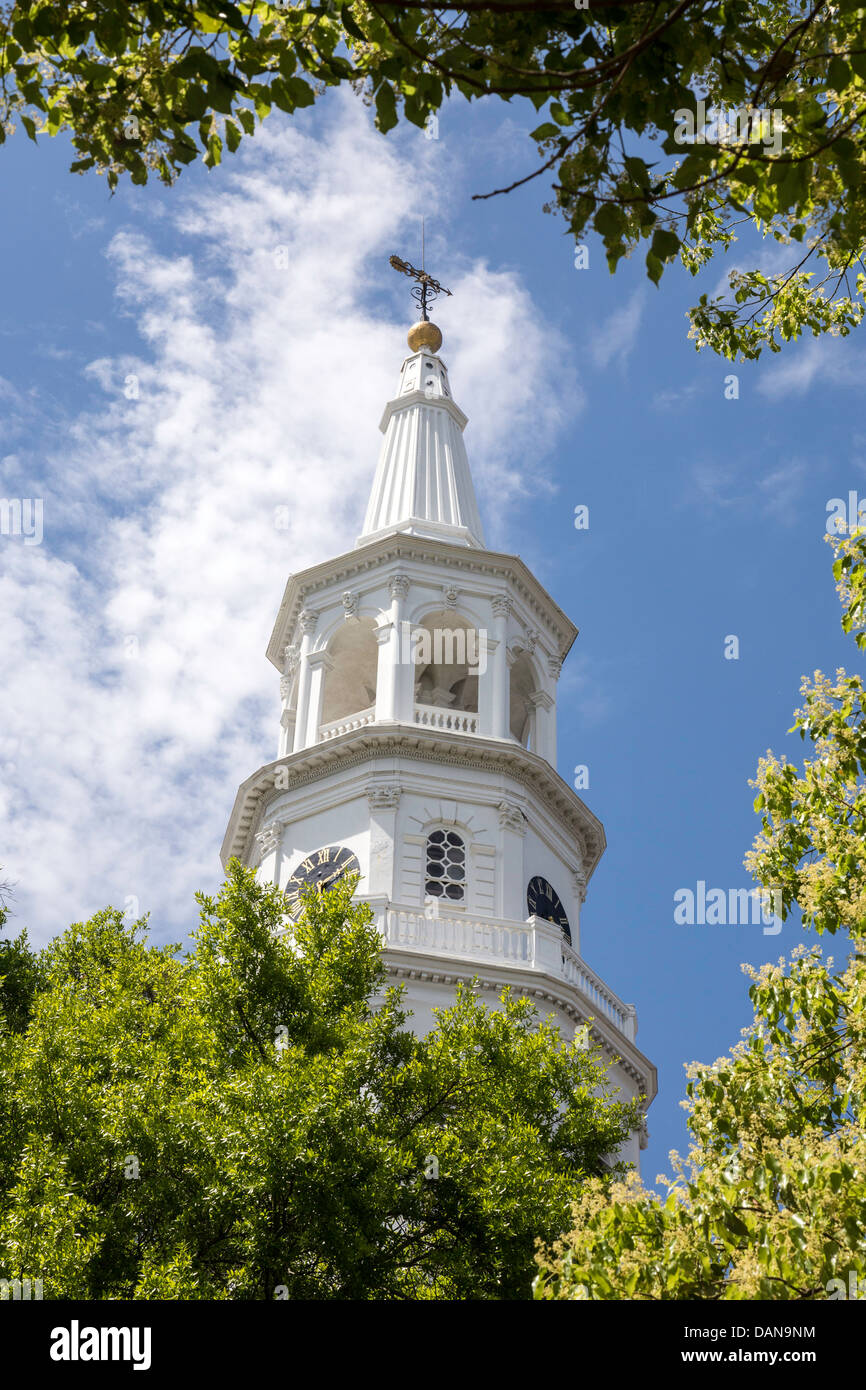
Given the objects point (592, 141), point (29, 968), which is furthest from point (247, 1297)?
point (592, 141)

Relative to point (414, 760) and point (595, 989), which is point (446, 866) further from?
point (595, 989)

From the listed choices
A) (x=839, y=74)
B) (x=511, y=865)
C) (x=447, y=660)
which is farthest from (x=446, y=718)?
(x=839, y=74)

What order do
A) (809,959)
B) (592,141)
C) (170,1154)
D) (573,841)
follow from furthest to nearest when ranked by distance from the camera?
(573,841) → (170,1154) → (809,959) → (592,141)

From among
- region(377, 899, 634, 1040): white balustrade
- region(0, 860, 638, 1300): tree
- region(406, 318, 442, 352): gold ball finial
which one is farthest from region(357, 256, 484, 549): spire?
region(0, 860, 638, 1300): tree

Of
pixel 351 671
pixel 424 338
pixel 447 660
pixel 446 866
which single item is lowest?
pixel 446 866

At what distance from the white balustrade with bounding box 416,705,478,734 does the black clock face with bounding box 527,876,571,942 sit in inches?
159

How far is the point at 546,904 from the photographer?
3644 centimetres

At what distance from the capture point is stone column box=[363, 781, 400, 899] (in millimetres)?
34094

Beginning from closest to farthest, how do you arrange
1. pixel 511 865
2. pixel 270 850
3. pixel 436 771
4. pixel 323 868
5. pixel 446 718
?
pixel 511 865 < pixel 323 868 < pixel 436 771 < pixel 270 850 < pixel 446 718

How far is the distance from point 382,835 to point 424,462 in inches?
577

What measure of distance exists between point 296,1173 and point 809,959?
25.8ft
